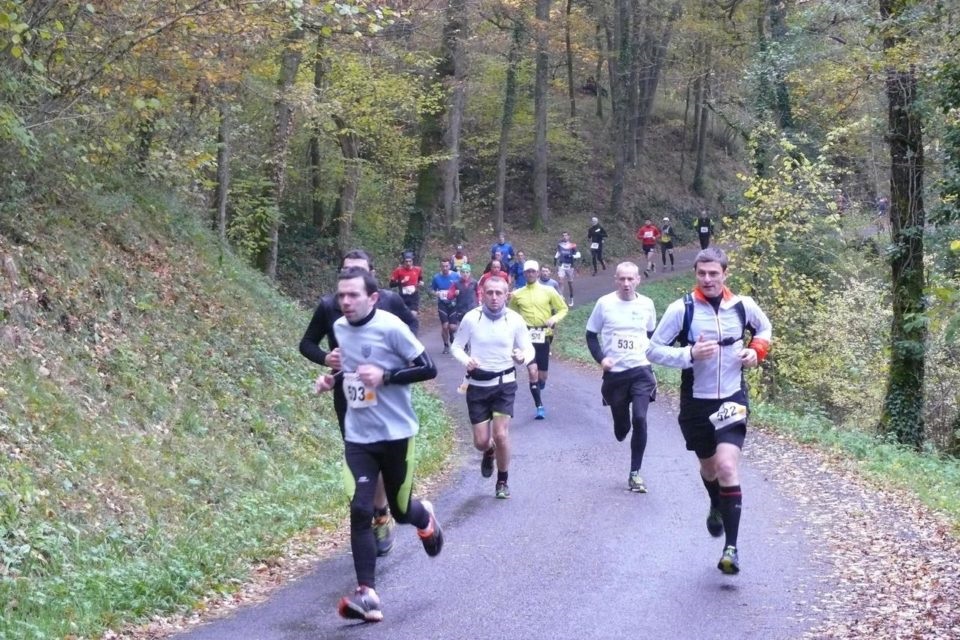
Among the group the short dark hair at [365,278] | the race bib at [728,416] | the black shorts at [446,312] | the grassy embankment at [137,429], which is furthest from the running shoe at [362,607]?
the black shorts at [446,312]

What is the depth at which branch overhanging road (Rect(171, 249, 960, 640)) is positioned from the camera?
21.3 ft

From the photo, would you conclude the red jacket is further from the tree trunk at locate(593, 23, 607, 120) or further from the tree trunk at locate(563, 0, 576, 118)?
the tree trunk at locate(593, 23, 607, 120)

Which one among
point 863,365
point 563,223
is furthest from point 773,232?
point 563,223

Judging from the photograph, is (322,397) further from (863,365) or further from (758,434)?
(863,365)

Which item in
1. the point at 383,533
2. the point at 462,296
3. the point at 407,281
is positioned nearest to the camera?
the point at 383,533

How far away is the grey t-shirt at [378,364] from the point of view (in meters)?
6.70

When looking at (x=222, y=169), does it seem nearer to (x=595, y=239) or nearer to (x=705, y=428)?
(x=705, y=428)

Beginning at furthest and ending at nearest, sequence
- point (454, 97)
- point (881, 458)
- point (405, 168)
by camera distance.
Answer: point (405, 168), point (454, 97), point (881, 458)

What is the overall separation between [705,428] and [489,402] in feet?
10.3

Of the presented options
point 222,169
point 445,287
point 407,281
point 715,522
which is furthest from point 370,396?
point 445,287

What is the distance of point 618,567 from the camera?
7910mm

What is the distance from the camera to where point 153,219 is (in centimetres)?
1644

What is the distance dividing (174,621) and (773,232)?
58.1ft

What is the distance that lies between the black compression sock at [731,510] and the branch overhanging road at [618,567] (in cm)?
33
